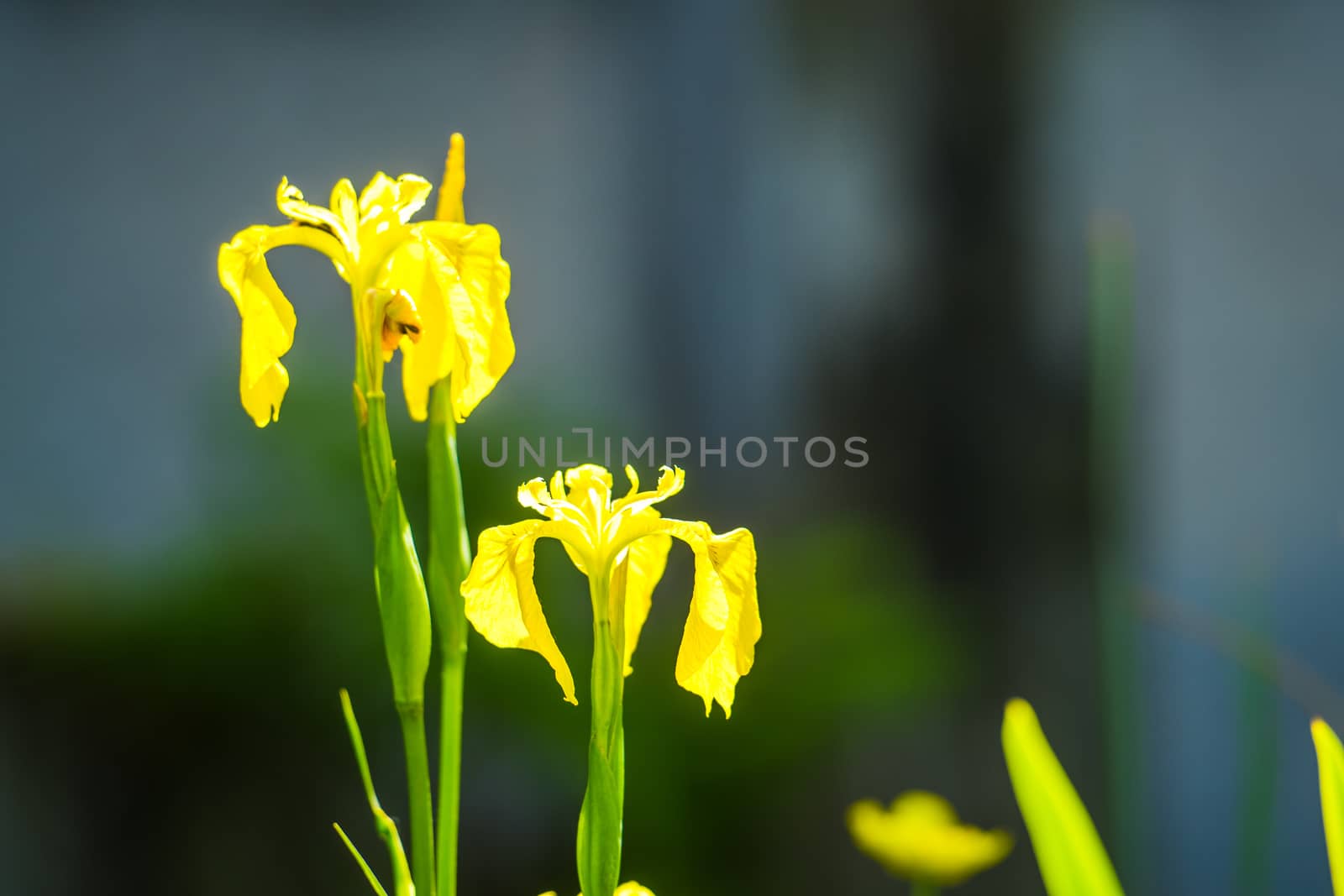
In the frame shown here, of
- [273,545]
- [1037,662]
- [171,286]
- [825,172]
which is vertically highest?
[825,172]

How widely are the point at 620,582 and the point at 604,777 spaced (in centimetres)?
5

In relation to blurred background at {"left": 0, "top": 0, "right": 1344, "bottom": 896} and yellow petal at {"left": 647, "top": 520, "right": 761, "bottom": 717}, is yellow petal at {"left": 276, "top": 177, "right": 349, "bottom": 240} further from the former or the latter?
blurred background at {"left": 0, "top": 0, "right": 1344, "bottom": 896}

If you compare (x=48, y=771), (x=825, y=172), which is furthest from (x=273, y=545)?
(x=825, y=172)

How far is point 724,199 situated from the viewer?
1275 millimetres

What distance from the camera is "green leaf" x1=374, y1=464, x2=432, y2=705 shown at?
27 cm

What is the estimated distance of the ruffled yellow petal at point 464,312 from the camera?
260 mm

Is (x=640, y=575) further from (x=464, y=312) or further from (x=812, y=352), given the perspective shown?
(x=812, y=352)

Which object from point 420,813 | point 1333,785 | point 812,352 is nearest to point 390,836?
point 420,813

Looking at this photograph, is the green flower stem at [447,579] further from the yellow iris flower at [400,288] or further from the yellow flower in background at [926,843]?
the yellow flower in background at [926,843]

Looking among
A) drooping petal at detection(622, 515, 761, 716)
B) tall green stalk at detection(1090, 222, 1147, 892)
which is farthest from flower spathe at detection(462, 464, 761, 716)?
tall green stalk at detection(1090, 222, 1147, 892)

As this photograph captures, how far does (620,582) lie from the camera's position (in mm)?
282

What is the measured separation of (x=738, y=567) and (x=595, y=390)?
94 centimetres

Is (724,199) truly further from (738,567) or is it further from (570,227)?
(738,567)

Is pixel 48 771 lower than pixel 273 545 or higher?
lower
